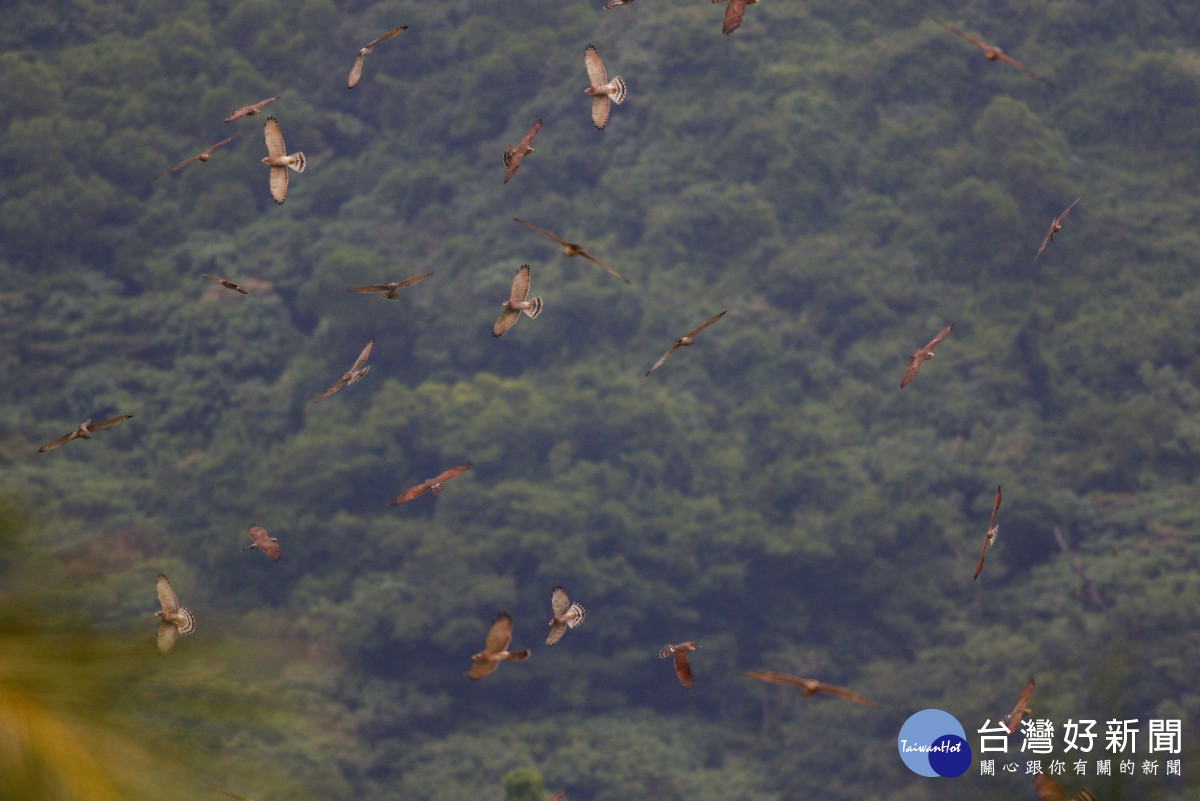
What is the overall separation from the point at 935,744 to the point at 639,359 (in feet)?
48.0

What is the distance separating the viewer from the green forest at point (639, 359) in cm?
2381

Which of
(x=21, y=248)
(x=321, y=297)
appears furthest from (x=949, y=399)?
(x=21, y=248)

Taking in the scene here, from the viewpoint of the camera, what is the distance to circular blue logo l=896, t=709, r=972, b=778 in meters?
12.4

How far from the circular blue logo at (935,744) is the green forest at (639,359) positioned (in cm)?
104

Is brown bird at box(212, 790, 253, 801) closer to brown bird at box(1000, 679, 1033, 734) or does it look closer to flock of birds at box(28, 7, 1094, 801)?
flock of birds at box(28, 7, 1094, 801)

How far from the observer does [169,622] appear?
2.88m

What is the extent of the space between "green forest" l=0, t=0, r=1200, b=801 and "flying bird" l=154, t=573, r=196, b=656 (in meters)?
15.3

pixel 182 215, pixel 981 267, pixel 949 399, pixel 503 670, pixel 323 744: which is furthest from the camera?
pixel 182 215

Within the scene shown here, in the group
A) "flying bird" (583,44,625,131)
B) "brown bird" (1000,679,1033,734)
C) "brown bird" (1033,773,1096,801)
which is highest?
"brown bird" (1033,773,1096,801)

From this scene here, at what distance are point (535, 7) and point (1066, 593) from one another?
18880 millimetres

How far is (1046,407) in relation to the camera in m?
27.0

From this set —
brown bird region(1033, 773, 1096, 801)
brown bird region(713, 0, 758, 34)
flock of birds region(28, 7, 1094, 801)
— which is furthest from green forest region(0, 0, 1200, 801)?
brown bird region(1033, 773, 1096, 801)

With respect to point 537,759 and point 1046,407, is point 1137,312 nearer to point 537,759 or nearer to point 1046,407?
point 1046,407

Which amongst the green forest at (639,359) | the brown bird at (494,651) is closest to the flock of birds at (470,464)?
the brown bird at (494,651)
